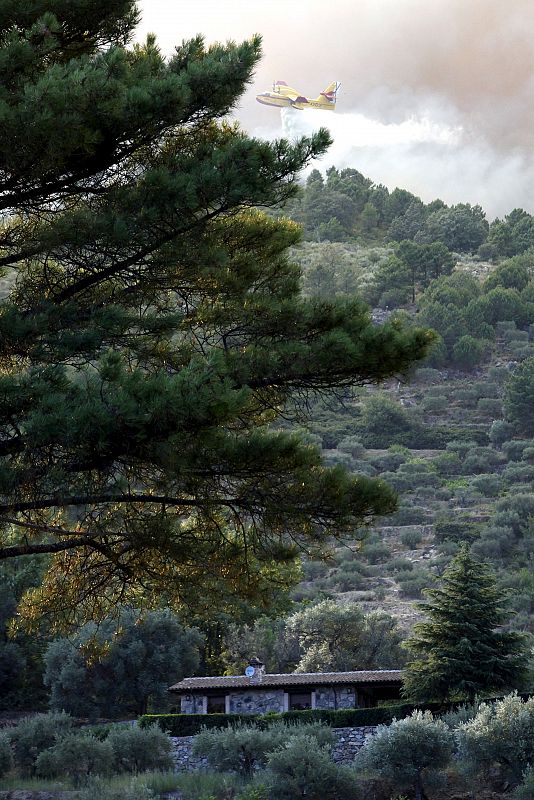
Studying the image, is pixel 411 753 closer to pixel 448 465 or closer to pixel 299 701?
pixel 299 701

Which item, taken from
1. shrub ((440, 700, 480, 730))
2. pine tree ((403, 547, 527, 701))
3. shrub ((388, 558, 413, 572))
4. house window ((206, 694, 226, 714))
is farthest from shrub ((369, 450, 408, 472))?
shrub ((440, 700, 480, 730))

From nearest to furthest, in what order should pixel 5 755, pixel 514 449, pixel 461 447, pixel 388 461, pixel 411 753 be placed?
pixel 411 753
pixel 5 755
pixel 388 461
pixel 514 449
pixel 461 447

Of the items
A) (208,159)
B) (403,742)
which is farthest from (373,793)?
(208,159)

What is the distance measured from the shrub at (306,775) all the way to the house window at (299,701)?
9349 mm

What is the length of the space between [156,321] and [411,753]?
12.1m

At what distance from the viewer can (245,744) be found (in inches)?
829

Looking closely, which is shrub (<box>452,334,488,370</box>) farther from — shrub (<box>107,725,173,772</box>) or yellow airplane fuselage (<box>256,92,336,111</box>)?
shrub (<box>107,725,173,772</box>)

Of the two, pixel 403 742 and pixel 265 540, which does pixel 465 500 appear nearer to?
pixel 403 742

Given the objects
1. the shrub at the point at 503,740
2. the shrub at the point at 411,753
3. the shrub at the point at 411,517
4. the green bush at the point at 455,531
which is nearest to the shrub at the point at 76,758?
the shrub at the point at 411,753

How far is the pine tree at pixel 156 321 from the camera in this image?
27.9 feet

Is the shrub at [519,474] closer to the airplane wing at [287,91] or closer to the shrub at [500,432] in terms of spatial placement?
the shrub at [500,432]

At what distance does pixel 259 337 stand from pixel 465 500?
54.7 metres

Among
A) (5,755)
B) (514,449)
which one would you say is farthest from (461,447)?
(5,755)

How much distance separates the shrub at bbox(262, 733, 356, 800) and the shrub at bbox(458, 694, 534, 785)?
7.08ft
